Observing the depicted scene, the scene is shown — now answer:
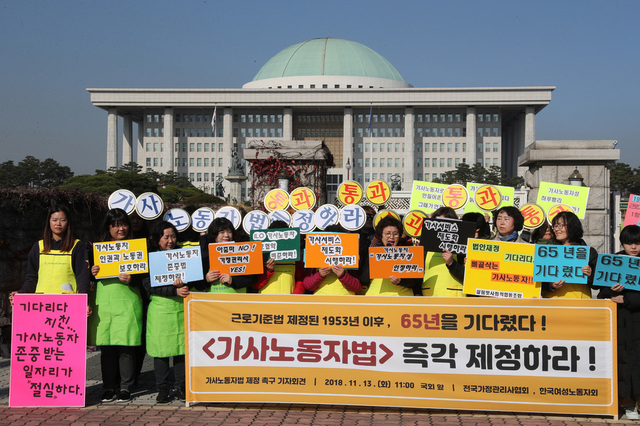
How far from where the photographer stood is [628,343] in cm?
559

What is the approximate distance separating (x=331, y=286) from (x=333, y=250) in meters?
0.37

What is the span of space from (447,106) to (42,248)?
10370 centimetres

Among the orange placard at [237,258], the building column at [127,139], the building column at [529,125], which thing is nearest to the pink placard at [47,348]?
the orange placard at [237,258]

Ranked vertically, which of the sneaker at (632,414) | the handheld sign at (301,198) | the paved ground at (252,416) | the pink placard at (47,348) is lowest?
the paved ground at (252,416)

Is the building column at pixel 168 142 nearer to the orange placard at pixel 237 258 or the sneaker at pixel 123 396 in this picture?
the sneaker at pixel 123 396

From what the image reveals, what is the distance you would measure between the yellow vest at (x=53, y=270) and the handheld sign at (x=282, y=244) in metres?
2.00

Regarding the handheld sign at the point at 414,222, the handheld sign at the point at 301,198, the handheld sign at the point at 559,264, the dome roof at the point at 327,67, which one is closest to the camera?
the handheld sign at the point at 559,264

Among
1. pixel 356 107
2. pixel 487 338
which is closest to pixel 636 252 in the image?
pixel 487 338

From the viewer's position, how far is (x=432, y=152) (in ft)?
362

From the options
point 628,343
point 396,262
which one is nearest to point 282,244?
point 396,262

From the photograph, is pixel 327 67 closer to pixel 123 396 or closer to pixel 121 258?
pixel 121 258

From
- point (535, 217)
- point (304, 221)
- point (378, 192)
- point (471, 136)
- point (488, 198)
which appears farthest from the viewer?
point (471, 136)

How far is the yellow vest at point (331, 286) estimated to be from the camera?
598 cm

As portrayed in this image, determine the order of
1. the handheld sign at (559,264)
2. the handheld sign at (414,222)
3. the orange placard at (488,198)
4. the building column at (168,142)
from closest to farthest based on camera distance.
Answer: the handheld sign at (559,264), the handheld sign at (414,222), the orange placard at (488,198), the building column at (168,142)
